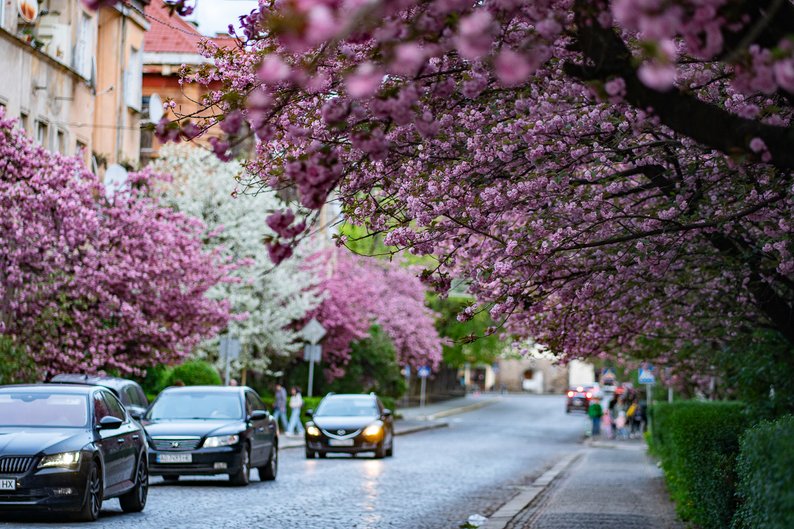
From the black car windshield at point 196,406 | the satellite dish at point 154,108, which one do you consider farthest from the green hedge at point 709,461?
the satellite dish at point 154,108

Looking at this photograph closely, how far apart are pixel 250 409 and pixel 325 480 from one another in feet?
6.13

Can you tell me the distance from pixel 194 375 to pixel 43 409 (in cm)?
2640

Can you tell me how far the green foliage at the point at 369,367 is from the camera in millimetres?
61156

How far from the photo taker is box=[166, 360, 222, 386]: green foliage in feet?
135

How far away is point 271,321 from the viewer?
52.0 m

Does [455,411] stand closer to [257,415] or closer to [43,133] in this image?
[43,133]

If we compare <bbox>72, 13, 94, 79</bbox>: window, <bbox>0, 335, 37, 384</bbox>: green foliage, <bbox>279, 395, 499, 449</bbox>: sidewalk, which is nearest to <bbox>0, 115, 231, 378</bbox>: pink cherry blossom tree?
<bbox>0, 335, 37, 384</bbox>: green foliage

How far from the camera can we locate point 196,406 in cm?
2352

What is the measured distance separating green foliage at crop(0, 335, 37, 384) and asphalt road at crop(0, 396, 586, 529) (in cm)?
343

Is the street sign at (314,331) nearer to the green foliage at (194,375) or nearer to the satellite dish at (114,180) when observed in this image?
the green foliage at (194,375)

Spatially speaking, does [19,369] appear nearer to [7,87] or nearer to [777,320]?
[7,87]

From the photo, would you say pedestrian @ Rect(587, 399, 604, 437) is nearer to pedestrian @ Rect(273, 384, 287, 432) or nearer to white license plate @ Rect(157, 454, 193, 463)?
pedestrian @ Rect(273, 384, 287, 432)

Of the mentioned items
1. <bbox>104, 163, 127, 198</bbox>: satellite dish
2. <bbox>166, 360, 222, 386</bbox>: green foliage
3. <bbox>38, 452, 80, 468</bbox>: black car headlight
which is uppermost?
<bbox>104, 163, 127, 198</bbox>: satellite dish

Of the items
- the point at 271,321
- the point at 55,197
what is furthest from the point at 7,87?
the point at 271,321
